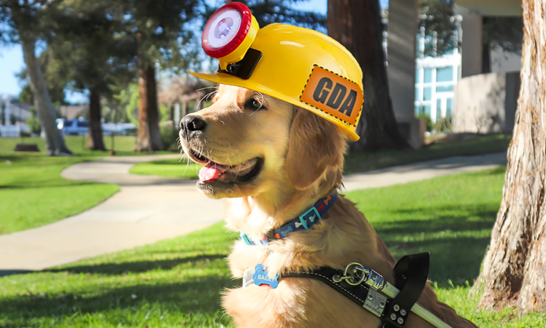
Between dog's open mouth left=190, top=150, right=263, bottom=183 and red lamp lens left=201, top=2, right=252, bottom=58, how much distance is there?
Result: 1.71 ft

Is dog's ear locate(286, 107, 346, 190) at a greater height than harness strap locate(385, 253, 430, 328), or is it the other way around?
dog's ear locate(286, 107, 346, 190)

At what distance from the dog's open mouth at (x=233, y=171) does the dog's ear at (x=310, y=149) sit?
16 cm

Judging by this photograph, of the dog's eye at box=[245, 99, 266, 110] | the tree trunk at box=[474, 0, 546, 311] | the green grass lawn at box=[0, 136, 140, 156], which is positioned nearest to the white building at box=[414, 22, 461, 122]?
the green grass lawn at box=[0, 136, 140, 156]

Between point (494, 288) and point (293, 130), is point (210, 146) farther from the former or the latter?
point (494, 288)

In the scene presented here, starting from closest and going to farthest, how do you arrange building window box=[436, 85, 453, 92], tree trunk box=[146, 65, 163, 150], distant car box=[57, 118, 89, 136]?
tree trunk box=[146, 65, 163, 150], building window box=[436, 85, 453, 92], distant car box=[57, 118, 89, 136]

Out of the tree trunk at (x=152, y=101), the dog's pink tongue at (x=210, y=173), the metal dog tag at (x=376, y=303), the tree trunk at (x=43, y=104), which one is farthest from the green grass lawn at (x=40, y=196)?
the metal dog tag at (x=376, y=303)

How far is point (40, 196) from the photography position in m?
16.2

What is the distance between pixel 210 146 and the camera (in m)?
2.44

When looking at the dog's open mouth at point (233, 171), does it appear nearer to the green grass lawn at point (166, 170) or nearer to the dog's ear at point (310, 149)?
the dog's ear at point (310, 149)

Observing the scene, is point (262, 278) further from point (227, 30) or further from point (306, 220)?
point (227, 30)

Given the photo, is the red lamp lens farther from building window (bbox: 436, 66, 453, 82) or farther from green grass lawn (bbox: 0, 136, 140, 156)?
building window (bbox: 436, 66, 453, 82)

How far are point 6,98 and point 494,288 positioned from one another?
319ft

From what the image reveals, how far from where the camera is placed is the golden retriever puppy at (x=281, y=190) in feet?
7.64

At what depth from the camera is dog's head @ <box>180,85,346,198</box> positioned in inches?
95.8
